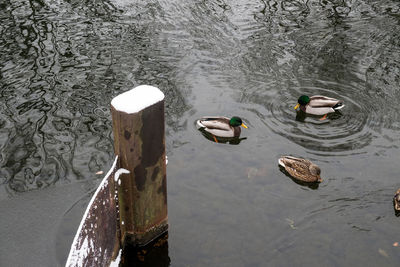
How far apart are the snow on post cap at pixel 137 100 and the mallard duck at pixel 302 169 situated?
10.0 feet

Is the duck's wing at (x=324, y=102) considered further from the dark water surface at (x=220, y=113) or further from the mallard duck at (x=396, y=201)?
the mallard duck at (x=396, y=201)

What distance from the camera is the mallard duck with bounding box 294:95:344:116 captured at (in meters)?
7.99

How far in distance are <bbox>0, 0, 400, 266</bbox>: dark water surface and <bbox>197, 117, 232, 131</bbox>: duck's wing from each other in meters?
0.21

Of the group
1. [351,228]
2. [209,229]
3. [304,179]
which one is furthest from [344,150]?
[209,229]

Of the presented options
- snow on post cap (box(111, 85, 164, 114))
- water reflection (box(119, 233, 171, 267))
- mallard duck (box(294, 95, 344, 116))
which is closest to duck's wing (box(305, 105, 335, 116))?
mallard duck (box(294, 95, 344, 116))

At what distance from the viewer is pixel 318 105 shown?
8016mm

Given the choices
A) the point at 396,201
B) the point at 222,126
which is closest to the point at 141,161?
the point at 222,126

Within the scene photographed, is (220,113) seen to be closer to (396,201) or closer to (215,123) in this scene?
(215,123)

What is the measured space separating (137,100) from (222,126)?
3.52 metres

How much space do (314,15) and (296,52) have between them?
7.81 ft

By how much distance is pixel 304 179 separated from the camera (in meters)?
6.38

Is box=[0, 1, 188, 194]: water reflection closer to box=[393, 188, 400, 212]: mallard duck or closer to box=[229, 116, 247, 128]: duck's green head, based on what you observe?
box=[229, 116, 247, 128]: duck's green head

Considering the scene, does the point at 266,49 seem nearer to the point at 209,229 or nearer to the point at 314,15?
the point at 314,15

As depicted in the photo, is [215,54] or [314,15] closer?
[215,54]
